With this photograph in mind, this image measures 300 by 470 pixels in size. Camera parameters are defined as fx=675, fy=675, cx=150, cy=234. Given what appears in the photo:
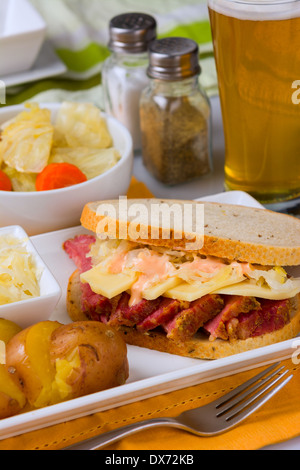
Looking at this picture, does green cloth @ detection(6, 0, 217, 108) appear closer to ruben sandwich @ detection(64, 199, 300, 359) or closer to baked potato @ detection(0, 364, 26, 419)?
ruben sandwich @ detection(64, 199, 300, 359)

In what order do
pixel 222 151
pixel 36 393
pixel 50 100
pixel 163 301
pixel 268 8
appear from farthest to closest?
pixel 50 100, pixel 222 151, pixel 268 8, pixel 163 301, pixel 36 393

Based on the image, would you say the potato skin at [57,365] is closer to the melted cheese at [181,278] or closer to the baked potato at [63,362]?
the baked potato at [63,362]

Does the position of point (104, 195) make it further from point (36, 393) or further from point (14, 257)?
point (36, 393)

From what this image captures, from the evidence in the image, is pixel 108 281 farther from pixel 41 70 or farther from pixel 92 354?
pixel 41 70

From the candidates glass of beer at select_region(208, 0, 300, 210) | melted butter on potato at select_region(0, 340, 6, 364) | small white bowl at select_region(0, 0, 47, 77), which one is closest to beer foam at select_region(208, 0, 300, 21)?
glass of beer at select_region(208, 0, 300, 210)

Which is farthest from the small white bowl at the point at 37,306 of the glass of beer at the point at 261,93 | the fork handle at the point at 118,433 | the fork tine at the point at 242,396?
the glass of beer at the point at 261,93

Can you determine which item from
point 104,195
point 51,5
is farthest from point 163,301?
point 51,5
